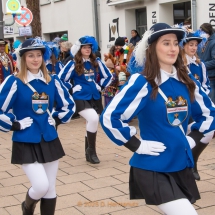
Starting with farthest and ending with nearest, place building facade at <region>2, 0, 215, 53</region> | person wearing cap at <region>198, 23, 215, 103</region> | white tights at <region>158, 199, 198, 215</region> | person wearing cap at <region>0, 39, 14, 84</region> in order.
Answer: building facade at <region>2, 0, 215, 53</region>
person wearing cap at <region>0, 39, 14, 84</region>
person wearing cap at <region>198, 23, 215, 103</region>
white tights at <region>158, 199, 198, 215</region>

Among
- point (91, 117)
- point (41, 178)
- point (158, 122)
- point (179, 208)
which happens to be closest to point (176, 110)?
point (158, 122)

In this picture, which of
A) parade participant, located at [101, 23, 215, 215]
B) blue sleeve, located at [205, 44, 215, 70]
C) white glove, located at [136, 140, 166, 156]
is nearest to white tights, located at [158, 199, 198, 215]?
parade participant, located at [101, 23, 215, 215]

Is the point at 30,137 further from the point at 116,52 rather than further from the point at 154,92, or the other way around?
the point at 116,52

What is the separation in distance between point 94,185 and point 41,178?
67.4 inches

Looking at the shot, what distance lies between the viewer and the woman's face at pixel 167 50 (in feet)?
10.0

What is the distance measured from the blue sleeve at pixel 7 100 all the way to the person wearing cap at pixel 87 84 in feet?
Result: 8.44

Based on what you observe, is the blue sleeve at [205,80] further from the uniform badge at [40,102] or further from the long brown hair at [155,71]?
the long brown hair at [155,71]

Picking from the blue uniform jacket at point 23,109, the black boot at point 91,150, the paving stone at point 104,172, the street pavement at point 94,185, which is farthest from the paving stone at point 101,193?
the black boot at point 91,150

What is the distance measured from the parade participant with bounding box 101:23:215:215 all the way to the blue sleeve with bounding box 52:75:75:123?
1385 millimetres

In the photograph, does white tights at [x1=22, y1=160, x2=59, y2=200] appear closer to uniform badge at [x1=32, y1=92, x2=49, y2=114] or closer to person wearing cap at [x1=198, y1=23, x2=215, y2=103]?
uniform badge at [x1=32, y1=92, x2=49, y2=114]

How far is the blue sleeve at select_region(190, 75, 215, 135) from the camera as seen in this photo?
10.8ft

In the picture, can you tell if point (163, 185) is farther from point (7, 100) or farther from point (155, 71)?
point (7, 100)

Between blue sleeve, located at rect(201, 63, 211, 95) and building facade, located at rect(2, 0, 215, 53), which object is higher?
building facade, located at rect(2, 0, 215, 53)

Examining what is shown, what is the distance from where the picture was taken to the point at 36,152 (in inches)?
159
